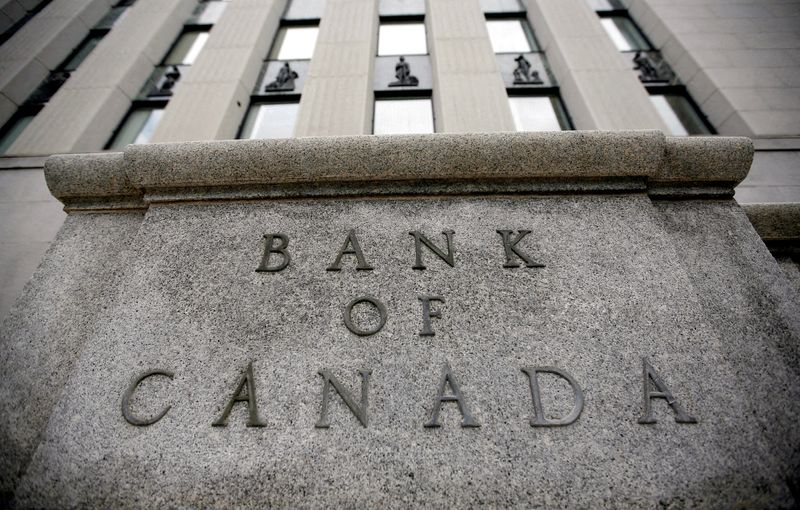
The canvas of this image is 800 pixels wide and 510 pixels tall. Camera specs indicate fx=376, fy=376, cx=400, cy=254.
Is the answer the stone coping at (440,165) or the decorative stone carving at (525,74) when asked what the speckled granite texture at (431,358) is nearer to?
the stone coping at (440,165)

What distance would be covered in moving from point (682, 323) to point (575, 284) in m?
0.73

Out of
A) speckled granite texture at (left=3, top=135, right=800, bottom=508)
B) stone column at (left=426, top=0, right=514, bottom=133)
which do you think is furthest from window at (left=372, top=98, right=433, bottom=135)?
speckled granite texture at (left=3, top=135, right=800, bottom=508)

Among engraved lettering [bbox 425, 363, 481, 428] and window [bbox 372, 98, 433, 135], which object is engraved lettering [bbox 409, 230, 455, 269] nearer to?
engraved lettering [bbox 425, 363, 481, 428]

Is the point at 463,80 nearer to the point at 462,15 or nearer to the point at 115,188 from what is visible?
the point at 462,15

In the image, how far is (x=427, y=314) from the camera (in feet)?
8.87

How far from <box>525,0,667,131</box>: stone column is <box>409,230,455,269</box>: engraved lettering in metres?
5.28

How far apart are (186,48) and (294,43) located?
277 centimetres

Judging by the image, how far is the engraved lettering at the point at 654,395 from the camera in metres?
2.29

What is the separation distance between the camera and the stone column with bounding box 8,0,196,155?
23.2 ft

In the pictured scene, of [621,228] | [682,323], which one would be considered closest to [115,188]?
[621,228]

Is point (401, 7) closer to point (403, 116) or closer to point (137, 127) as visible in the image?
point (403, 116)

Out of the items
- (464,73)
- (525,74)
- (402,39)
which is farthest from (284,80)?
(525,74)

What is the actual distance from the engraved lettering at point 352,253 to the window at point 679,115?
7.65m

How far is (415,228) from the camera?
3.13 meters
